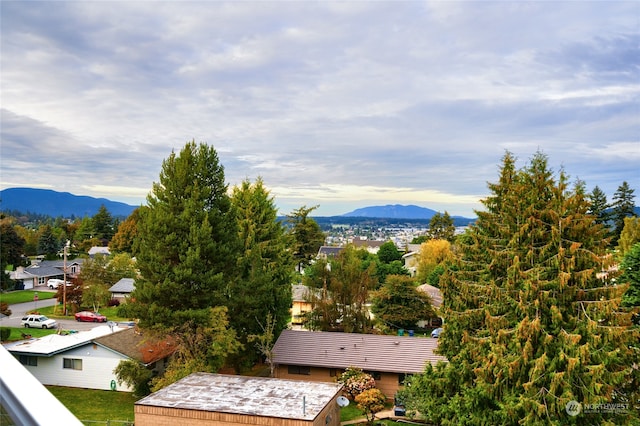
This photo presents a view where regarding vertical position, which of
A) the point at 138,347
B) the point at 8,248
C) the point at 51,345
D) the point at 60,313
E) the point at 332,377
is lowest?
the point at 332,377

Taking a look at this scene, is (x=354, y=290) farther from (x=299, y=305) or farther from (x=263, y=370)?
(x=299, y=305)

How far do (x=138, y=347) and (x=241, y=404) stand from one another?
29.8 feet

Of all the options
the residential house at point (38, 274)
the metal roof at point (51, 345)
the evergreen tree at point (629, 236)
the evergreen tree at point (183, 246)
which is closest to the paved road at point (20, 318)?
the residential house at point (38, 274)

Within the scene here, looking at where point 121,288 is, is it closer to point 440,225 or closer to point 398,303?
point 398,303

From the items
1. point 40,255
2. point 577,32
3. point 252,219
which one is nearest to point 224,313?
point 252,219

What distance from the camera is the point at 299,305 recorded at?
35.9 meters

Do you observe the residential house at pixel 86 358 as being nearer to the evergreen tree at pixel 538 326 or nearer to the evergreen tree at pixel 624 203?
the evergreen tree at pixel 538 326

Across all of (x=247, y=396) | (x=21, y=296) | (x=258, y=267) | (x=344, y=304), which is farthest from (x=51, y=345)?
(x=21, y=296)

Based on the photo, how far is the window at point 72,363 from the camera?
2077 centimetres

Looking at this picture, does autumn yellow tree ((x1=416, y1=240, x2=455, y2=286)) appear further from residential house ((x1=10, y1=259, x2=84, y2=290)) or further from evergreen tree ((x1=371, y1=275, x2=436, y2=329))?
residential house ((x1=10, y1=259, x2=84, y2=290))

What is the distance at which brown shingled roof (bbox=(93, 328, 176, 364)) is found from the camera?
66.9 feet

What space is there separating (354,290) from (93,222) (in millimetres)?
54603

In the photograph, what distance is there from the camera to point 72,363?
68.5ft

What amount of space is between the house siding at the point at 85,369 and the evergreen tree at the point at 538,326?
1330 cm
